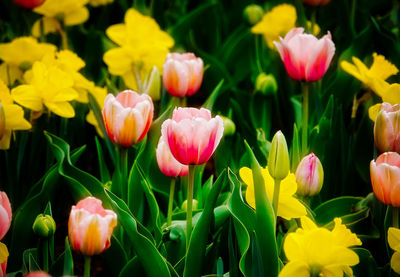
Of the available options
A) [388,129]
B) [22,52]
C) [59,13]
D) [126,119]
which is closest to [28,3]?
[22,52]

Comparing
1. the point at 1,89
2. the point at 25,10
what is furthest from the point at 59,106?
the point at 25,10

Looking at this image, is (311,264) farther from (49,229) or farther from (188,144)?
(49,229)

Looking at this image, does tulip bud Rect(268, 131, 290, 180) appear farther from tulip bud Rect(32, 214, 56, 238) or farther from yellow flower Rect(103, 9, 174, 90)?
yellow flower Rect(103, 9, 174, 90)

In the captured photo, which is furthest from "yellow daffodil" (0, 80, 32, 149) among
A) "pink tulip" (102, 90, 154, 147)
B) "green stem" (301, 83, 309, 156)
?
"green stem" (301, 83, 309, 156)

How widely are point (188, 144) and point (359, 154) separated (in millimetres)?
823

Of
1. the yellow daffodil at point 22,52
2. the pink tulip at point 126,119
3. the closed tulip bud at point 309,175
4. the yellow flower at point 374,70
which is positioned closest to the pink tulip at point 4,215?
the pink tulip at point 126,119

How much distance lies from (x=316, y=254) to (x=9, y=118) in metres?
0.80

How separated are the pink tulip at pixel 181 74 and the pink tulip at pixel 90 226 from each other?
586 millimetres

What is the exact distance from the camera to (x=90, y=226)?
968 mm

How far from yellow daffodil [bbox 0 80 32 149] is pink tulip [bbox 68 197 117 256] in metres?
0.47

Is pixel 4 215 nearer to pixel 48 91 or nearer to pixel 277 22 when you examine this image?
pixel 48 91

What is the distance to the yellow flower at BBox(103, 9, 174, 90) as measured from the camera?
1.79m

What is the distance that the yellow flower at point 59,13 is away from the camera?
1.94 m

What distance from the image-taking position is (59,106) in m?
1.51
